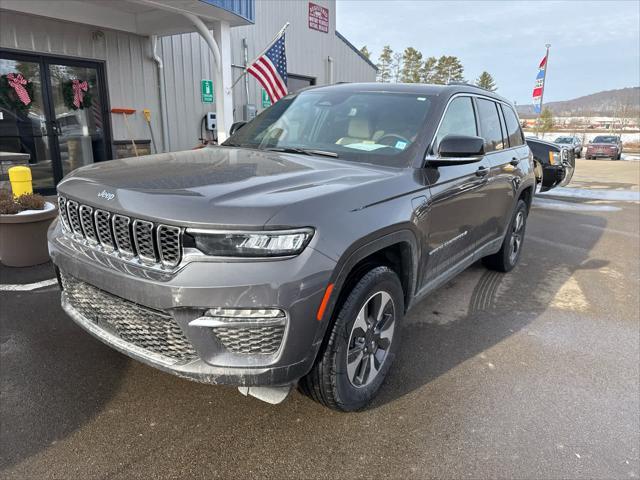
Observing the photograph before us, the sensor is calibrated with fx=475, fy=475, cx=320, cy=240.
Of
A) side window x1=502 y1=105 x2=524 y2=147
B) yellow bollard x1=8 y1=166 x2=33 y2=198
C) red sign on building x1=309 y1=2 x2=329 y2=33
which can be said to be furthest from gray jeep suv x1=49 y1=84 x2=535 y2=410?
red sign on building x1=309 y1=2 x2=329 y2=33

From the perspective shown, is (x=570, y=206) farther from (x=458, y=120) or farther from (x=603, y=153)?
(x=603, y=153)

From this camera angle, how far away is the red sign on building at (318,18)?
14.7 meters

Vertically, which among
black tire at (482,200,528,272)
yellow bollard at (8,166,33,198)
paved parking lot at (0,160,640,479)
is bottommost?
paved parking lot at (0,160,640,479)

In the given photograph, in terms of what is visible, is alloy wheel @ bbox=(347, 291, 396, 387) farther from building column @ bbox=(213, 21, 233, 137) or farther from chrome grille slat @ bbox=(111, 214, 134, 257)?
building column @ bbox=(213, 21, 233, 137)

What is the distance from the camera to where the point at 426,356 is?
3.35m

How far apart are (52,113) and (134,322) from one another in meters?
7.76

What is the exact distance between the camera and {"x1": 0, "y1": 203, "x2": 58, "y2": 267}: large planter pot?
4691 mm

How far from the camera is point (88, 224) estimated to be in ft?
8.01

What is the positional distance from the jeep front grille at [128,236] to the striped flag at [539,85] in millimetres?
20700

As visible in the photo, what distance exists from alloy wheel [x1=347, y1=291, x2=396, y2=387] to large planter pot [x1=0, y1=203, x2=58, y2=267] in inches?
149

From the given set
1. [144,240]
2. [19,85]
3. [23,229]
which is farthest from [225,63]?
[144,240]

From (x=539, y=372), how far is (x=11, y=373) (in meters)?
3.42

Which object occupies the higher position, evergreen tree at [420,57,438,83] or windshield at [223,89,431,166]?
evergreen tree at [420,57,438,83]

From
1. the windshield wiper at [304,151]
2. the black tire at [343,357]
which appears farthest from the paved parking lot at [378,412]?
the windshield wiper at [304,151]
